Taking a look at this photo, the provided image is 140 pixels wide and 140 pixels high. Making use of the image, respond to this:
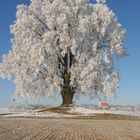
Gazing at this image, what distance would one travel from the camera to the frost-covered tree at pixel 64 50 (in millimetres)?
41406

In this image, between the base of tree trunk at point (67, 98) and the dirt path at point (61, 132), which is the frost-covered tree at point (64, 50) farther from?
the dirt path at point (61, 132)

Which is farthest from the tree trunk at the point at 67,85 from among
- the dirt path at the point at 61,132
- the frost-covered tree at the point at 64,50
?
the dirt path at the point at 61,132

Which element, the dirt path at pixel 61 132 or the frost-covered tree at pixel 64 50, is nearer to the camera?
the dirt path at pixel 61 132

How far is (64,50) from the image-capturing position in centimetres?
4144

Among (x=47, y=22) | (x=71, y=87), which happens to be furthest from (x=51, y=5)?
(x=71, y=87)

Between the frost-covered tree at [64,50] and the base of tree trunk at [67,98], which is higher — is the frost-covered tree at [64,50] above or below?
above

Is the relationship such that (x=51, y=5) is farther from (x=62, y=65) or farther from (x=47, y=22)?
(x=62, y=65)

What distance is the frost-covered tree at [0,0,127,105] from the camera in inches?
→ 1630

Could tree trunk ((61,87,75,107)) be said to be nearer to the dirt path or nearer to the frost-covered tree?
the frost-covered tree

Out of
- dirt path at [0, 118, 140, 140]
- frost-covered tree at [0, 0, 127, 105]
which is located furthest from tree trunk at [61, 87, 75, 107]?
dirt path at [0, 118, 140, 140]

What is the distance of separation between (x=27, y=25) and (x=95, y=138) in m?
30.2

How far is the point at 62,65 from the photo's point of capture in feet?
144

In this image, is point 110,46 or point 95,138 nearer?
point 95,138

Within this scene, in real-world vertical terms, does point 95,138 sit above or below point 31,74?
below
